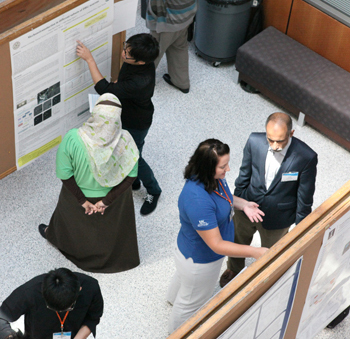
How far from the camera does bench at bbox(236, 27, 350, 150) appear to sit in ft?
16.2

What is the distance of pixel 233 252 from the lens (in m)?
2.87

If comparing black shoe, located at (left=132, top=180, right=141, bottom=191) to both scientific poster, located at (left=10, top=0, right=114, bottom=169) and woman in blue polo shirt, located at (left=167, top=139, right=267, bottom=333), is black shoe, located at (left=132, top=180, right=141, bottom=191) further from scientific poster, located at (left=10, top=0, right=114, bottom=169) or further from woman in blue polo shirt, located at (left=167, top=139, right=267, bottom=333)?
woman in blue polo shirt, located at (left=167, top=139, right=267, bottom=333)

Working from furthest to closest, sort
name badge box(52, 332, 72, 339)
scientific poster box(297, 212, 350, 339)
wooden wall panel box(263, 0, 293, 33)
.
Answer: wooden wall panel box(263, 0, 293, 33)
name badge box(52, 332, 72, 339)
scientific poster box(297, 212, 350, 339)

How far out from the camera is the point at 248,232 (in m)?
3.79

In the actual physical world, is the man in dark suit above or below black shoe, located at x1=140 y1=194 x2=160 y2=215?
above

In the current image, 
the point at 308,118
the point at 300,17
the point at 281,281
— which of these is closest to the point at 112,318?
the point at 281,281

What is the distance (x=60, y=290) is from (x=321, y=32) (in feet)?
12.7

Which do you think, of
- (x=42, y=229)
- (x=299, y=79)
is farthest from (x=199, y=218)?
(x=299, y=79)

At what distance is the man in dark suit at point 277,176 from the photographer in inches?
129

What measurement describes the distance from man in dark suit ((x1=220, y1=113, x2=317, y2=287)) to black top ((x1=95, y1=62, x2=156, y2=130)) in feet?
2.68

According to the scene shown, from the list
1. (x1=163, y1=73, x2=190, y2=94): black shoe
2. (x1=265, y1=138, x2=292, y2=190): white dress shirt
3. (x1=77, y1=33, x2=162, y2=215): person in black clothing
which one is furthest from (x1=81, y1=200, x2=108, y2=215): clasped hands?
(x1=163, y1=73, x2=190, y2=94): black shoe

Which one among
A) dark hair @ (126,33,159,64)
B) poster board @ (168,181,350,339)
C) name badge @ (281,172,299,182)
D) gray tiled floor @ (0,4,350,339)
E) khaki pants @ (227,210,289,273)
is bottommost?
gray tiled floor @ (0,4,350,339)

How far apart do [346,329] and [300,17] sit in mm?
3027

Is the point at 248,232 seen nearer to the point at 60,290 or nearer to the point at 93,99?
the point at 93,99
